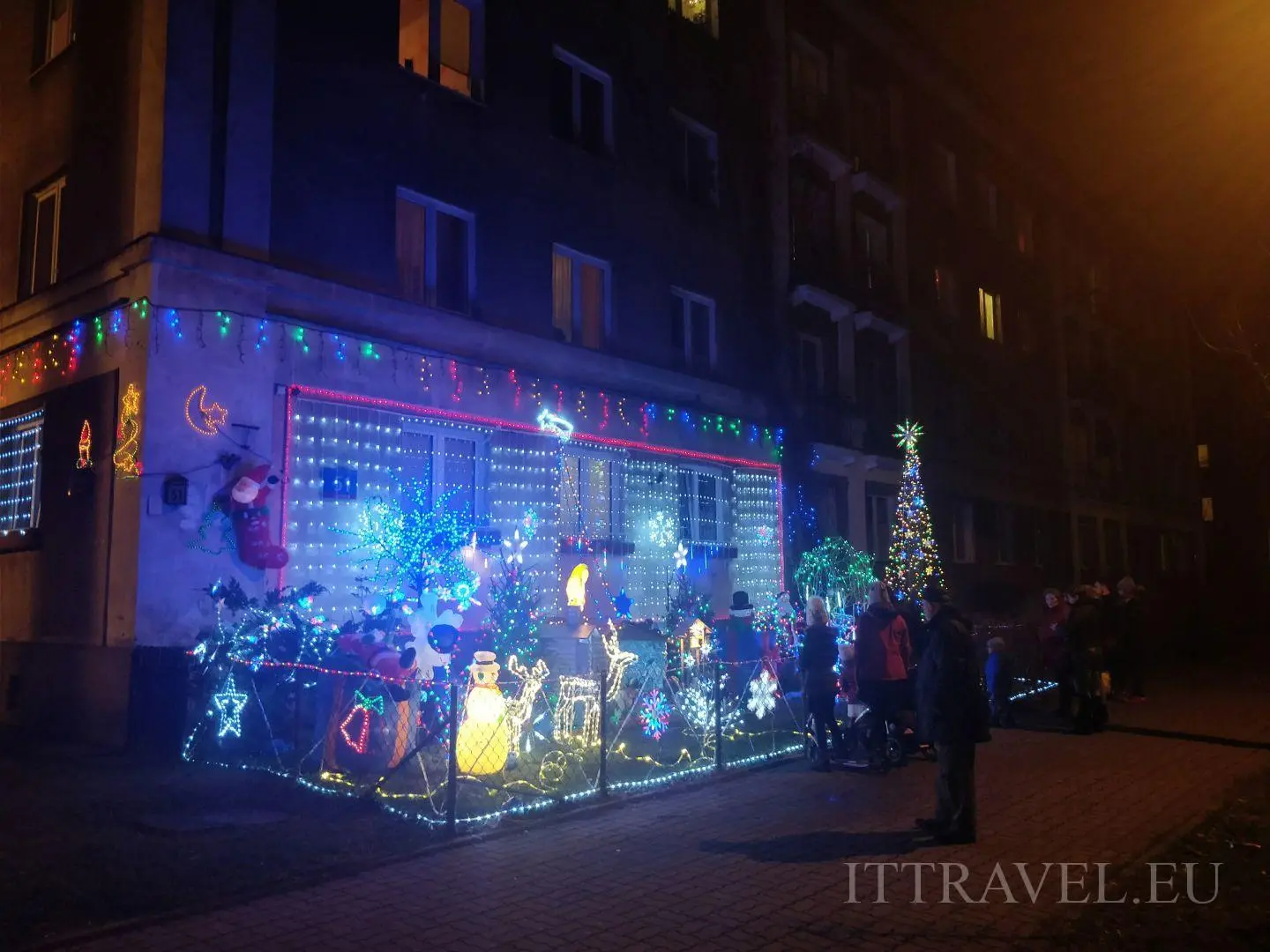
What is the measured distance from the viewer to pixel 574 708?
1178 cm

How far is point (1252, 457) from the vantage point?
163ft

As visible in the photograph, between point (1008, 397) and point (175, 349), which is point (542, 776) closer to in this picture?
point (175, 349)

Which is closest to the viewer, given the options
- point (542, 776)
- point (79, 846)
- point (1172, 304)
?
point (79, 846)

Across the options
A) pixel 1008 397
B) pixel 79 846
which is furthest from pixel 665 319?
pixel 1008 397

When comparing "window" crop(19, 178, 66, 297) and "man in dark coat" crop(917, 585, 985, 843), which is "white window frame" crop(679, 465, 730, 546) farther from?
"window" crop(19, 178, 66, 297)

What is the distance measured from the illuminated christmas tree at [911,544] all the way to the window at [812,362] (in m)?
2.81

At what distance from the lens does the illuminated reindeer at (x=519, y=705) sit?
9.89 meters

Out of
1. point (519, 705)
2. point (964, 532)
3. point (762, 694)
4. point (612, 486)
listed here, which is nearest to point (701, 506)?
point (612, 486)

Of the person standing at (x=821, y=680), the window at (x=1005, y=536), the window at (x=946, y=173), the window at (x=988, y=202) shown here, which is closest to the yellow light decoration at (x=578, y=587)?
the person standing at (x=821, y=680)

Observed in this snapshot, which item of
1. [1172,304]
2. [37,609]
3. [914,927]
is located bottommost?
[914,927]

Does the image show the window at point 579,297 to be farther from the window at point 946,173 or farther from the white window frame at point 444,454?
the window at point 946,173

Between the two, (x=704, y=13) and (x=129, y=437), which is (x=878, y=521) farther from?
(x=129, y=437)

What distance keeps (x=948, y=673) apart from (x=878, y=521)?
17.2 metres

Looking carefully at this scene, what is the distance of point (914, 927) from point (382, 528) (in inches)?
327
